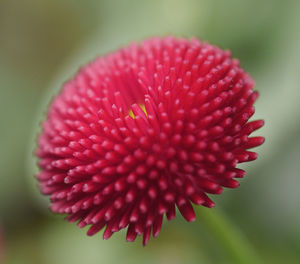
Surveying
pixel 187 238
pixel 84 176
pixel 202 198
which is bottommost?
pixel 187 238

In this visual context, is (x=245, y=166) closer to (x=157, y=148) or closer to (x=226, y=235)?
(x=226, y=235)

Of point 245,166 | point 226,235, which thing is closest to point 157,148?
point 226,235

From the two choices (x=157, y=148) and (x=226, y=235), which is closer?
(x=157, y=148)

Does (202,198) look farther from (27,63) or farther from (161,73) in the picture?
(27,63)

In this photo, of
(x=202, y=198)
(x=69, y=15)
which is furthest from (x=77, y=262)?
(x=69, y=15)

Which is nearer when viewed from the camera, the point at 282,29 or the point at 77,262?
the point at 282,29

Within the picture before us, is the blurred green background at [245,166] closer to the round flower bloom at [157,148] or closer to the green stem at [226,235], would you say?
the green stem at [226,235]
